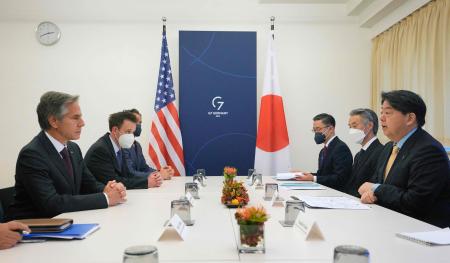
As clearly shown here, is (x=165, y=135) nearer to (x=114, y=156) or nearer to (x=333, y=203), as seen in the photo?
(x=114, y=156)

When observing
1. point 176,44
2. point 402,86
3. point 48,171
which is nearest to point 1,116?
point 176,44

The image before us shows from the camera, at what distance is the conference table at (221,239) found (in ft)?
4.84

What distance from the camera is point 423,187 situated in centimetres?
238

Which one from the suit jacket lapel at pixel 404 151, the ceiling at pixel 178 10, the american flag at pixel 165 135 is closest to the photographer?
the suit jacket lapel at pixel 404 151

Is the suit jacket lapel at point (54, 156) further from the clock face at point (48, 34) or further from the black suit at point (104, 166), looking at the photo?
the clock face at point (48, 34)

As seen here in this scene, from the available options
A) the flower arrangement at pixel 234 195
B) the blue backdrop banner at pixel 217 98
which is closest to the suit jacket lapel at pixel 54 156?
the flower arrangement at pixel 234 195

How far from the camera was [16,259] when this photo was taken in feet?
4.76

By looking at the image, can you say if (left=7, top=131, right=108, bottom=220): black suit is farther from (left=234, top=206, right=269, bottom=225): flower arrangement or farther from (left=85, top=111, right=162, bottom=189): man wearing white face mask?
(left=234, top=206, right=269, bottom=225): flower arrangement

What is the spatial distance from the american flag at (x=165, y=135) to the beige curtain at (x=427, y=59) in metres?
2.86

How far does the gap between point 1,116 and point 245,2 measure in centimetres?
377

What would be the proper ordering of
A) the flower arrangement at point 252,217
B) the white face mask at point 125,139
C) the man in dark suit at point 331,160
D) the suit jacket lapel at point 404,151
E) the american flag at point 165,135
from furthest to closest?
1. the american flag at point 165,135
2. the man in dark suit at point 331,160
3. the white face mask at point 125,139
4. the suit jacket lapel at point 404,151
5. the flower arrangement at point 252,217

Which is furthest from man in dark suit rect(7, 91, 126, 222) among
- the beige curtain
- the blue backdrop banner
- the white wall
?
the beige curtain

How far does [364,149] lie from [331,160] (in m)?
0.44

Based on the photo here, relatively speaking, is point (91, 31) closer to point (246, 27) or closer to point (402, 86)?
point (246, 27)
